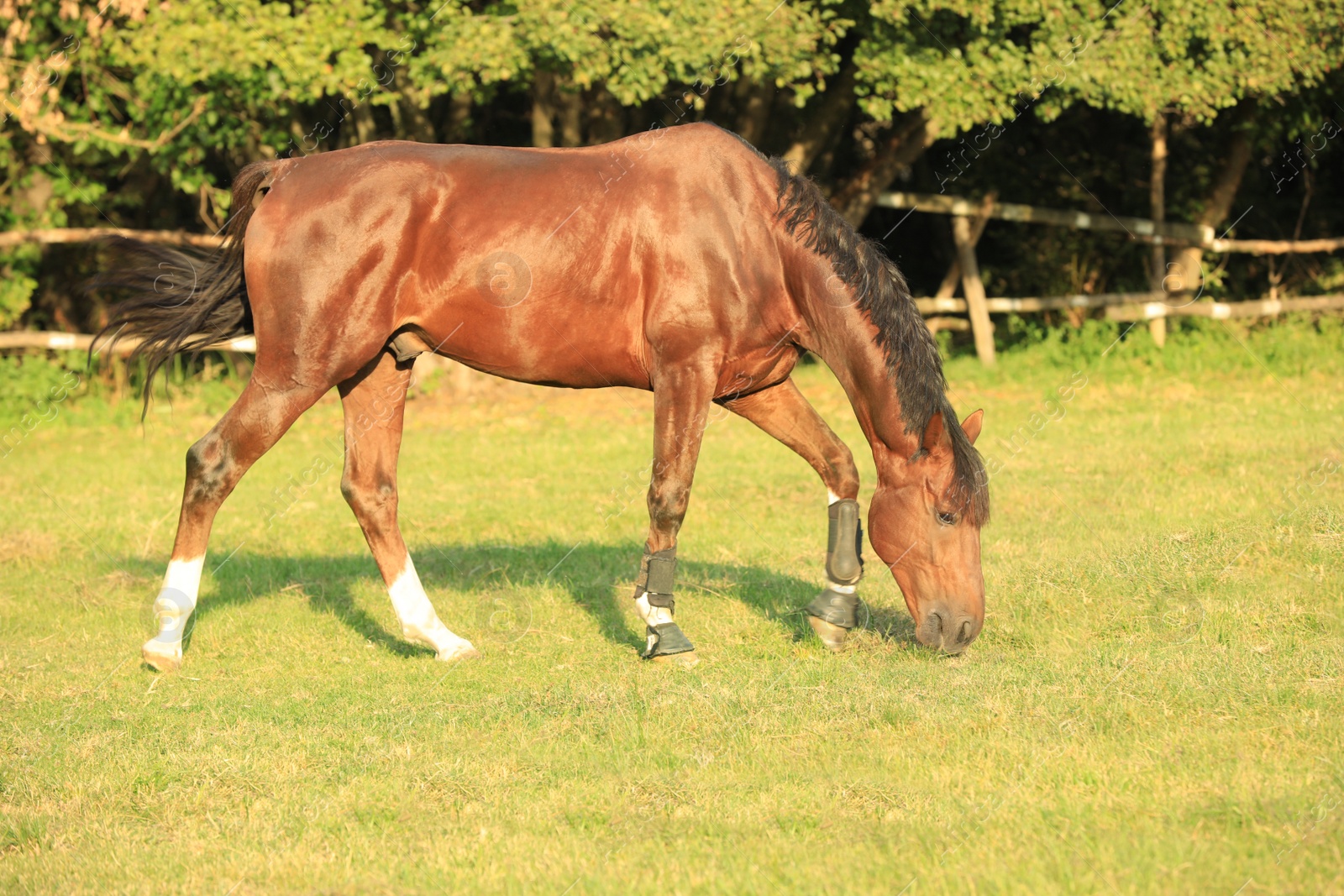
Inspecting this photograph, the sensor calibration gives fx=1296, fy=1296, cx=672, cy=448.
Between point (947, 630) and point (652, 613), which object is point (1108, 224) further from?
point (652, 613)

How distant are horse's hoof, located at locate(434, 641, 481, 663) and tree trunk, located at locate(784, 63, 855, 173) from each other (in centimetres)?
844

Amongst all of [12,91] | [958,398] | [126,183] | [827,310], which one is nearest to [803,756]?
[827,310]

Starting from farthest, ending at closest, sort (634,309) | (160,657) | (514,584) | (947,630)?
(514,584) → (160,657) → (634,309) → (947,630)

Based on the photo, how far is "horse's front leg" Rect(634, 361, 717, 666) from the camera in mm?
5051

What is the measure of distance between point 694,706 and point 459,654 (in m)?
1.29

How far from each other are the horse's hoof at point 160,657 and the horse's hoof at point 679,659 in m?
1.95

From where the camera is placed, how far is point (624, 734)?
170 inches

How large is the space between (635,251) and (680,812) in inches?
90.5

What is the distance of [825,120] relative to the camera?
13102 millimetres

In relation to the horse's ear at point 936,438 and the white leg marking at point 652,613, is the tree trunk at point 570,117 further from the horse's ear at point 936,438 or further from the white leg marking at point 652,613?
the horse's ear at point 936,438

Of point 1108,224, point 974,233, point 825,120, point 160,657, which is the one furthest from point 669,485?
point 1108,224

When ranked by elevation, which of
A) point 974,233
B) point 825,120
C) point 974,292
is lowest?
point 974,292

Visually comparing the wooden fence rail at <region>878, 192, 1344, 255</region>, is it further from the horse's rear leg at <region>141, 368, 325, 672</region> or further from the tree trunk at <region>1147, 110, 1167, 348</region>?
the horse's rear leg at <region>141, 368, 325, 672</region>

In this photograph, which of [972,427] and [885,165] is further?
[885,165]
